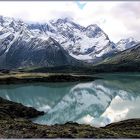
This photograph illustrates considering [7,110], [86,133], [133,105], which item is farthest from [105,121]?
[86,133]

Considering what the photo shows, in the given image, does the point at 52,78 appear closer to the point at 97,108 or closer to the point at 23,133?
the point at 97,108

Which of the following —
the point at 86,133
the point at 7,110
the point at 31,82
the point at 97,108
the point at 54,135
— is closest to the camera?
the point at 54,135

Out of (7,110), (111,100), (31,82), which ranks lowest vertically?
(31,82)

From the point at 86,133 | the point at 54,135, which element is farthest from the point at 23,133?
the point at 86,133

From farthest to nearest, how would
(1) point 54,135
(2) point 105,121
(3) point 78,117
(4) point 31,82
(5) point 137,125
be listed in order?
1. (4) point 31,82
2. (3) point 78,117
3. (2) point 105,121
4. (5) point 137,125
5. (1) point 54,135

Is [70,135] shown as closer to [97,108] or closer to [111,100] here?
[97,108]

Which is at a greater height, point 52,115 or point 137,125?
point 137,125

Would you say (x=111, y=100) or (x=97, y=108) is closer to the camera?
(x=97, y=108)

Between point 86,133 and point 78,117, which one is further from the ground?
point 86,133

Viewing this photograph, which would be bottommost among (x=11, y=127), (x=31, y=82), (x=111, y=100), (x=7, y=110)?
(x=31, y=82)
